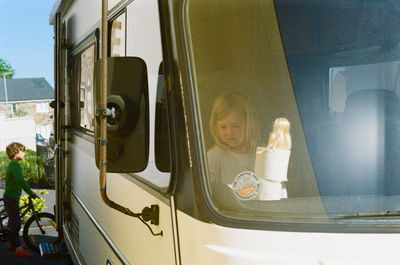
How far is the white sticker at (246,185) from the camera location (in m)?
1.85

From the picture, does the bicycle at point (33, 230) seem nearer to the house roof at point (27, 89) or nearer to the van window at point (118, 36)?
the van window at point (118, 36)

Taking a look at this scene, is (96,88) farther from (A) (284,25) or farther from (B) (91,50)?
(B) (91,50)

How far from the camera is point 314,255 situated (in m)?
1.66

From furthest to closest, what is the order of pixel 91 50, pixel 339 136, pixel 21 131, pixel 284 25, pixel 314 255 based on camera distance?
1. pixel 21 131
2. pixel 91 50
3. pixel 284 25
4. pixel 339 136
5. pixel 314 255

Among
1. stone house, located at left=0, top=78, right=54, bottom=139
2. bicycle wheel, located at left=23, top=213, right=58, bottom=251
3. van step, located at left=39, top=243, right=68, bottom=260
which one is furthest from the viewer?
stone house, located at left=0, top=78, right=54, bottom=139

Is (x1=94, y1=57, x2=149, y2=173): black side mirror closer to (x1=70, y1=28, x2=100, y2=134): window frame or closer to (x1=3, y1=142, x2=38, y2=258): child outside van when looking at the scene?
(x1=70, y1=28, x2=100, y2=134): window frame

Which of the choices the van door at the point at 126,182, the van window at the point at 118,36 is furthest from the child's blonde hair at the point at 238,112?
the van window at the point at 118,36

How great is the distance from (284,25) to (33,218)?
Result: 605 cm

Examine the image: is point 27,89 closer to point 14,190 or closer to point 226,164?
point 14,190

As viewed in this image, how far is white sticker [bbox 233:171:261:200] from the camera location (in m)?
1.85

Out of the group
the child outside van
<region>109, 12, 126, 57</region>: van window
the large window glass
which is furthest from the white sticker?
the child outside van

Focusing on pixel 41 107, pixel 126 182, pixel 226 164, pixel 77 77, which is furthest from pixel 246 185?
pixel 41 107

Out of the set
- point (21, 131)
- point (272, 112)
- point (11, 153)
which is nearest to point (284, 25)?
point (272, 112)

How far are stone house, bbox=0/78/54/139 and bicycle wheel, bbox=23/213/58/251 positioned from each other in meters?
58.6
